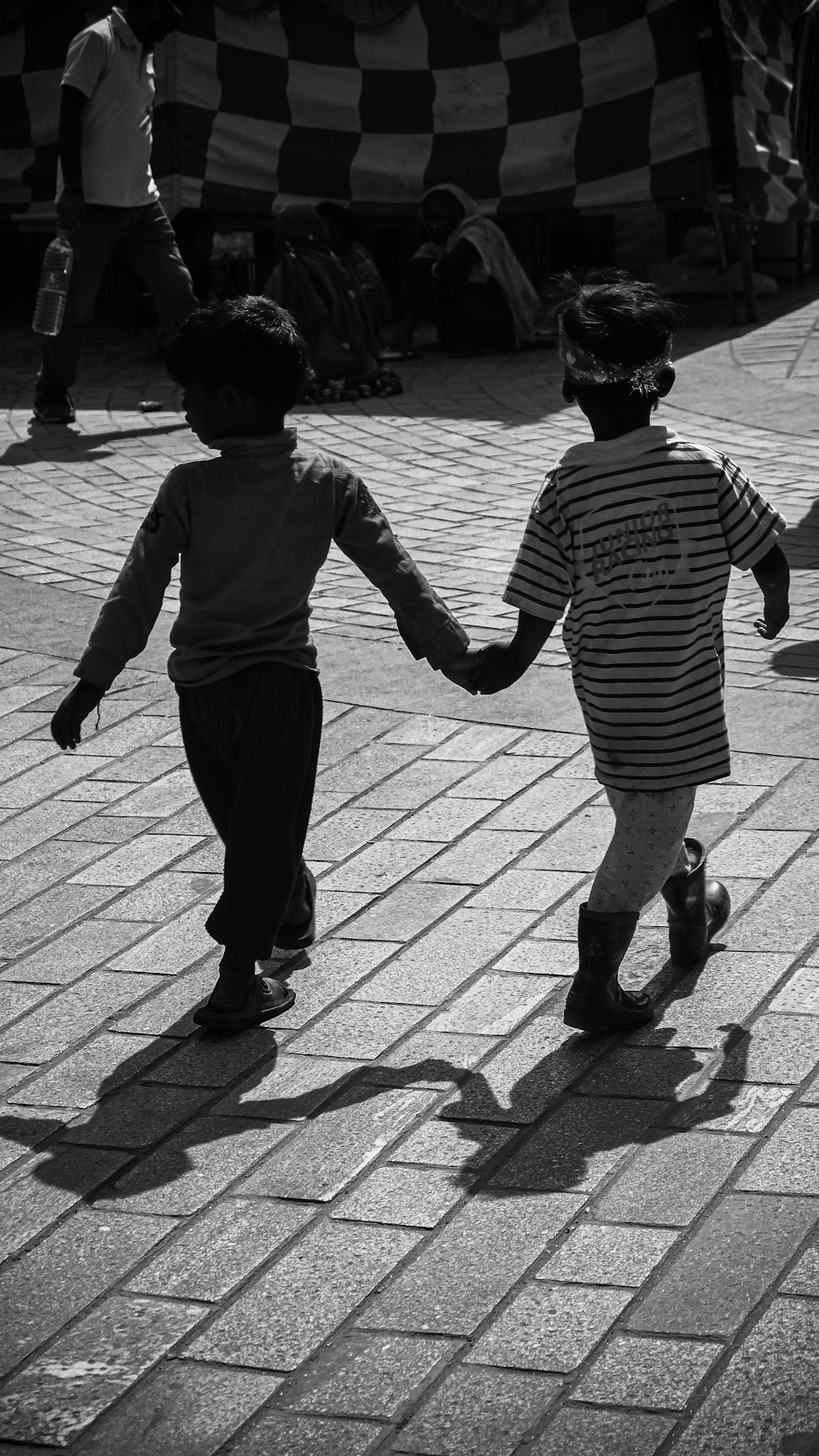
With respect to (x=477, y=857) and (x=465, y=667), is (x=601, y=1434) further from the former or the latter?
(x=477, y=857)

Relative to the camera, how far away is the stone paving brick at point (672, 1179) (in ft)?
8.54

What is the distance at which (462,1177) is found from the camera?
2738 millimetres

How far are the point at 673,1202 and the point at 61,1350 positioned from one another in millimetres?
943

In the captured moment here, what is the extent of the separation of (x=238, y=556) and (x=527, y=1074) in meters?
1.10

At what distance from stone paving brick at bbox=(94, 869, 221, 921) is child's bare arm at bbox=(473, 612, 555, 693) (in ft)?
3.07

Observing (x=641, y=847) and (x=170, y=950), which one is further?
(x=170, y=950)

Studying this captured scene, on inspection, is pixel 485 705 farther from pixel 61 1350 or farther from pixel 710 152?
pixel 710 152

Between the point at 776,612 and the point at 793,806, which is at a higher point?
the point at 776,612

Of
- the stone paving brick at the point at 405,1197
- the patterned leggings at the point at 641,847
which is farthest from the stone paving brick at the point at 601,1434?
the patterned leggings at the point at 641,847

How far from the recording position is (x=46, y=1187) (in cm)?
280

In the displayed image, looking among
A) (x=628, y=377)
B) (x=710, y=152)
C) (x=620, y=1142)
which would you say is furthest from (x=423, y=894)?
(x=710, y=152)

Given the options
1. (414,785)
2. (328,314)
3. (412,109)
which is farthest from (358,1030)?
(412,109)

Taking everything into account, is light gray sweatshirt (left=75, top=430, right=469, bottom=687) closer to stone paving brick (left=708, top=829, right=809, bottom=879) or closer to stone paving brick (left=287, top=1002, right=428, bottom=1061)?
stone paving brick (left=287, top=1002, right=428, bottom=1061)

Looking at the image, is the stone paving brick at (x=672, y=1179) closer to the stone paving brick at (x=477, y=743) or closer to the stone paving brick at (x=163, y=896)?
the stone paving brick at (x=163, y=896)
